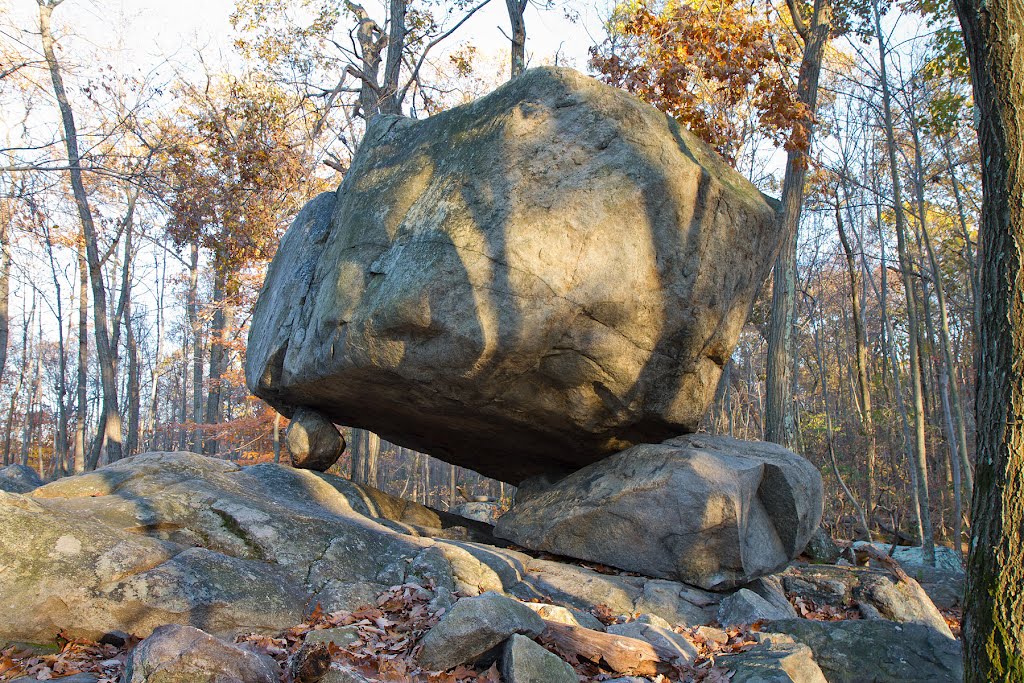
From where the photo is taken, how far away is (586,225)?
7176 mm

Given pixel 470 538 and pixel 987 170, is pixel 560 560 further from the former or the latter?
pixel 987 170

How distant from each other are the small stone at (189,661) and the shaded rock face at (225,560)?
4.30 ft

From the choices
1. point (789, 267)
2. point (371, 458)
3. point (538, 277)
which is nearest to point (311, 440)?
point (538, 277)

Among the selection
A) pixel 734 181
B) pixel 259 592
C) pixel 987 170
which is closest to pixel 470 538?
pixel 259 592

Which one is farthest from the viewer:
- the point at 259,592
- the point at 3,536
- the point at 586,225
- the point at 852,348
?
the point at 852,348

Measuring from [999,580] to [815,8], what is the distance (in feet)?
41.3

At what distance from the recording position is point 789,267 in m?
13.7

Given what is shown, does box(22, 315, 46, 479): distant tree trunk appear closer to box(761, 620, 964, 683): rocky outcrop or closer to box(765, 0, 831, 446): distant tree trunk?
box(765, 0, 831, 446): distant tree trunk

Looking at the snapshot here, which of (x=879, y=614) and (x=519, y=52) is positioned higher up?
(x=519, y=52)

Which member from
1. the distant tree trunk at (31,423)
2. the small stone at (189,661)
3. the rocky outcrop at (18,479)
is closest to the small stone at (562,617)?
the small stone at (189,661)

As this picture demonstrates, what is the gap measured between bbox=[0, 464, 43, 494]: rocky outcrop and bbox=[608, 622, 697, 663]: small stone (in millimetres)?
6641

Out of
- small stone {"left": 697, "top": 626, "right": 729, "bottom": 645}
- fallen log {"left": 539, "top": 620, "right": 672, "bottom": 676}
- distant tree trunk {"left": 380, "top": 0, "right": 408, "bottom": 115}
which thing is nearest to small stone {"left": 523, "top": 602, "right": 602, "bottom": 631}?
fallen log {"left": 539, "top": 620, "right": 672, "bottom": 676}

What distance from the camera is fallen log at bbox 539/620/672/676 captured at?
4785 mm

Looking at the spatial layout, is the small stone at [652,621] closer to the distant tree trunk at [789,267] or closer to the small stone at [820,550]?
the small stone at [820,550]
